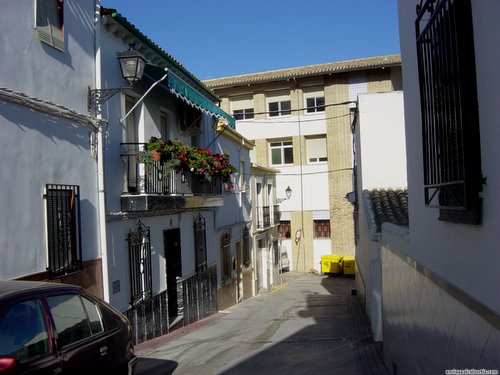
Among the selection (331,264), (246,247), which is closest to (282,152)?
(331,264)

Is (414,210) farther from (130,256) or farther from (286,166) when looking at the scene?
(286,166)

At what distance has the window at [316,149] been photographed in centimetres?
3103

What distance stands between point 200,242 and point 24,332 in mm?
11357

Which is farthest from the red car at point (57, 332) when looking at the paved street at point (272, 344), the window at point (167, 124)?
the window at point (167, 124)

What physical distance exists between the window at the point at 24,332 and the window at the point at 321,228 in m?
27.9

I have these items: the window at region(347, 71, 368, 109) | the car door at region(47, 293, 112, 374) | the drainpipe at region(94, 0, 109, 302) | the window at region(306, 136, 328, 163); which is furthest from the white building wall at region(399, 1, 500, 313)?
the window at region(306, 136, 328, 163)

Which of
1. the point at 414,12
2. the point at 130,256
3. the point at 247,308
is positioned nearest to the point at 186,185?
the point at 130,256

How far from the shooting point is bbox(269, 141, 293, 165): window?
31.8 meters

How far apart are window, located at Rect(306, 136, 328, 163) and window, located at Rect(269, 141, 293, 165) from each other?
3.70 feet

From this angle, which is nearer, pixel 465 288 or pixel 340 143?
pixel 465 288

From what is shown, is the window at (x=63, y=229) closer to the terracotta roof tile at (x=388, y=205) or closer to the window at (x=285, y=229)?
the terracotta roof tile at (x=388, y=205)

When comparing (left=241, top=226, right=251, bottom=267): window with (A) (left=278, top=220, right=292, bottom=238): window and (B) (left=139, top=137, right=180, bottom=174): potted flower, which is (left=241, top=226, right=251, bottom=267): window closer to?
(A) (left=278, top=220, right=292, bottom=238): window

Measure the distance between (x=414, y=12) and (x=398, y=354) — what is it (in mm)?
4314

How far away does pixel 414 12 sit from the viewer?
504 cm
